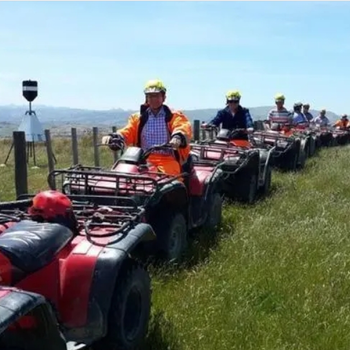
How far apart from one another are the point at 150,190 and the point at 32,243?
2377 mm

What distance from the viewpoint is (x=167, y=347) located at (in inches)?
172

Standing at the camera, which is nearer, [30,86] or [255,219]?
[255,219]

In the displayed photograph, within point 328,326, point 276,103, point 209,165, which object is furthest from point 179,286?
point 276,103

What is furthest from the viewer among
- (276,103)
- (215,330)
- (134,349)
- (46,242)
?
(276,103)

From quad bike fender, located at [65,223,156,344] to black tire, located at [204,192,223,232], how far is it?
3.74 m

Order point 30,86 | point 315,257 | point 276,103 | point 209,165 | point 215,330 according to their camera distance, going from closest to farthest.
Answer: point 215,330
point 315,257
point 209,165
point 30,86
point 276,103

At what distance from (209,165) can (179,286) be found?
3012mm

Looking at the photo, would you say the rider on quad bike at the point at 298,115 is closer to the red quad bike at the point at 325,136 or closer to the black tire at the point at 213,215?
the red quad bike at the point at 325,136

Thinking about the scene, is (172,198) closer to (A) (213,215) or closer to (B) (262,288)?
(B) (262,288)

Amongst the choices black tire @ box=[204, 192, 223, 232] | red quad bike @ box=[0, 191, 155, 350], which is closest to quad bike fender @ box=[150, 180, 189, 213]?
black tire @ box=[204, 192, 223, 232]

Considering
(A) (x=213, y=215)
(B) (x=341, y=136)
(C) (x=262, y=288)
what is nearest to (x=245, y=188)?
(A) (x=213, y=215)

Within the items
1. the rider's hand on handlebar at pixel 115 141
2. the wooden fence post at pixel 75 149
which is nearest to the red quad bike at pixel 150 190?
the rider's hand on handlebar at pixel 115 141

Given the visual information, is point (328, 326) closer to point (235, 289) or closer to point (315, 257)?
point (235, 289)

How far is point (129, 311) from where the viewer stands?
4.22 m
